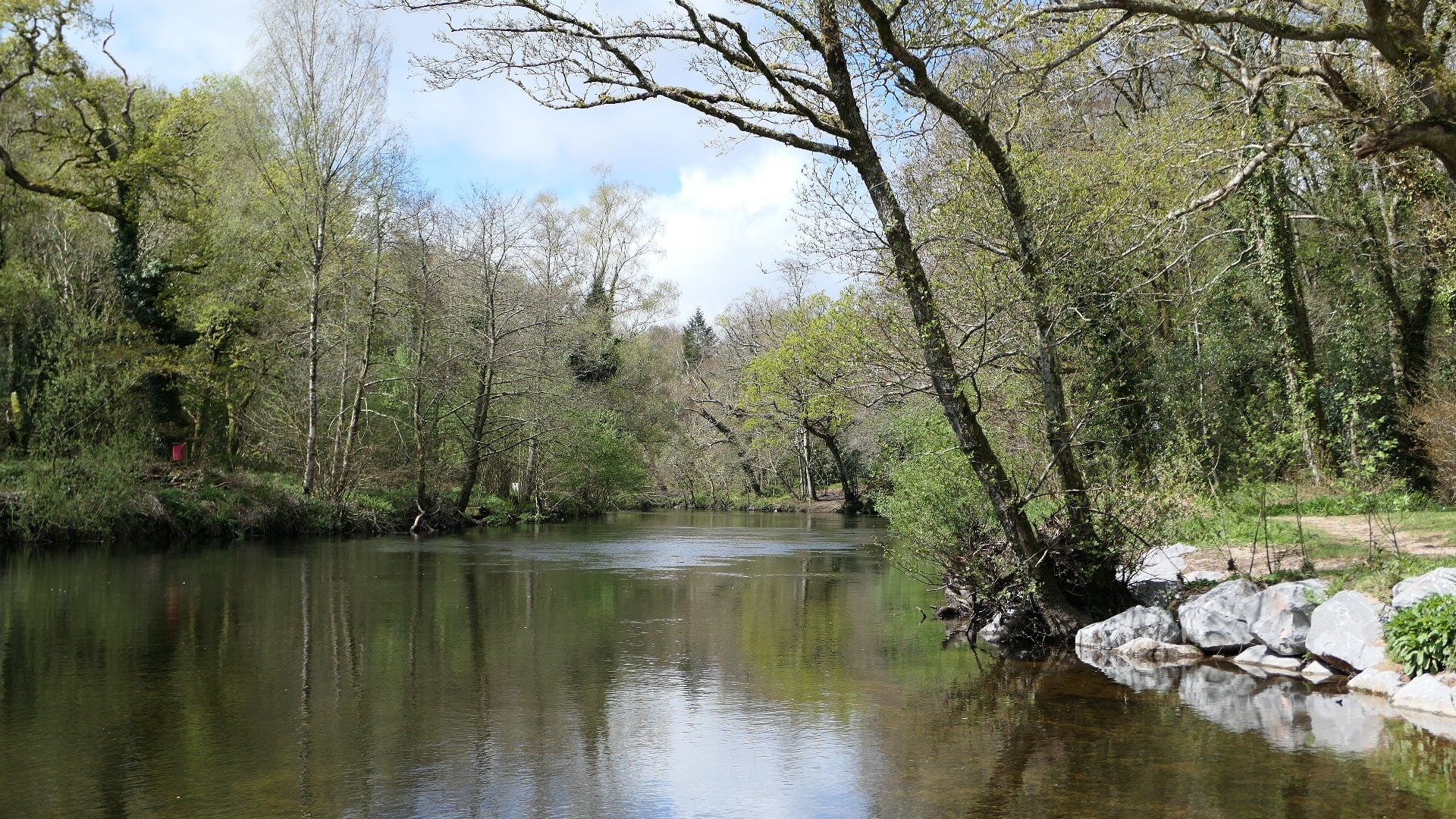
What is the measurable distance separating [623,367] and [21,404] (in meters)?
21.8

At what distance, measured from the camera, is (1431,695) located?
7.84m

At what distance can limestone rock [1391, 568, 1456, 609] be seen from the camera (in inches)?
332

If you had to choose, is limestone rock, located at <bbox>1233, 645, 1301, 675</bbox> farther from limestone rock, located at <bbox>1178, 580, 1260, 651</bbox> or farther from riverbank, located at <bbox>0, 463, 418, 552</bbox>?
riverbank, located at <bbox>0, 463, 418, 552</bbox>

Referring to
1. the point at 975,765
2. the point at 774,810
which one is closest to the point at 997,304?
the point at 975,765

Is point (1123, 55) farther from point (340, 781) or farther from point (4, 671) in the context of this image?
point (4, 671)

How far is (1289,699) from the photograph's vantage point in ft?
28.3

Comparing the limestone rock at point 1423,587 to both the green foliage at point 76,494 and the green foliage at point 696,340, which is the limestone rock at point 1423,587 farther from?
the green foliage at point 696,340

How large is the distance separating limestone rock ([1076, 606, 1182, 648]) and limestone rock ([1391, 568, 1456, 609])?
219cm

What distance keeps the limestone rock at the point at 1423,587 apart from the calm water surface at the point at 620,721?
111cm

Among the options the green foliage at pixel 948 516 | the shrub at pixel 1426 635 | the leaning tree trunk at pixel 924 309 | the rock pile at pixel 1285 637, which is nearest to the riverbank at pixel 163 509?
the green foliage at pixel 948 516

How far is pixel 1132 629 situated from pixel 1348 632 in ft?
6.73

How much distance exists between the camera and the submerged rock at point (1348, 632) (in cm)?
889

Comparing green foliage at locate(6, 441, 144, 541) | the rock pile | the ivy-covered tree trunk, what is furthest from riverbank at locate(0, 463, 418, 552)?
the ivy-covered tree trunk

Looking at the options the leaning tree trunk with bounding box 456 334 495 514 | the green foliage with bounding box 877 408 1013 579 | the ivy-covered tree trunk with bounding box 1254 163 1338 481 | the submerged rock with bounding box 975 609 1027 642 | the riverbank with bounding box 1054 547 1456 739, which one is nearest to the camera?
the riverbank with bounding box 1054 547 1456 739
